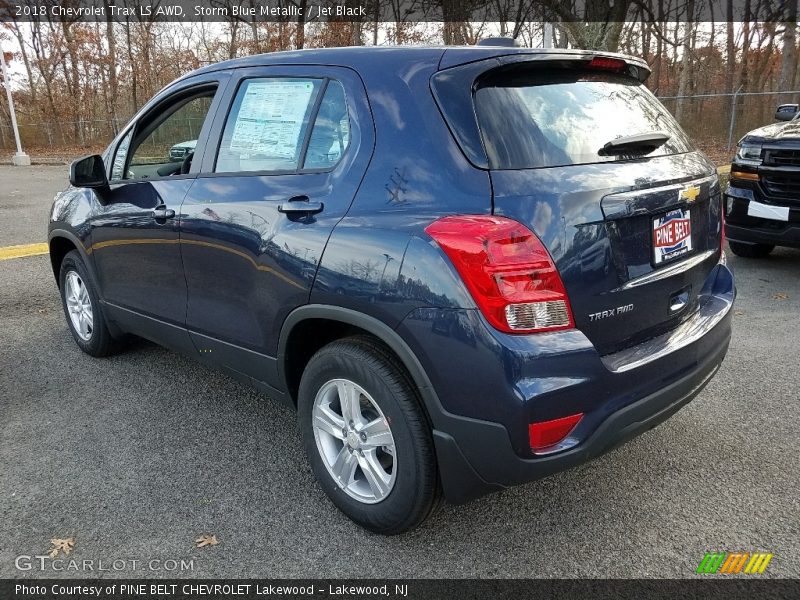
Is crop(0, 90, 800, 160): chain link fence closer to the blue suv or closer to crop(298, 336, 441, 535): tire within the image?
the blue suv

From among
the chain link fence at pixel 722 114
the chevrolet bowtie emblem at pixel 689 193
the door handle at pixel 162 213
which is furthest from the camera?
the chain link fence at pixel 722 114

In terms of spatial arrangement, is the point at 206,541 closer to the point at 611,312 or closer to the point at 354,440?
the point at 354,440

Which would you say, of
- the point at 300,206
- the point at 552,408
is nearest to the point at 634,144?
the point at 552,408

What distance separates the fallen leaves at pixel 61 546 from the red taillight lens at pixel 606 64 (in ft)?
9.46

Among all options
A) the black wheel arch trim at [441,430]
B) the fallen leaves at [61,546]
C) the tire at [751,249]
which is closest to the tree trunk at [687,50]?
the tire at [751,249]

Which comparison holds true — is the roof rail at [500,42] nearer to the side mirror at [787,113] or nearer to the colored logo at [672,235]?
the colored logo at [672,235]

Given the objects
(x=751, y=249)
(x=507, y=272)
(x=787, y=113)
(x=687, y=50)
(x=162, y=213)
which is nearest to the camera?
(x=507, y=272)

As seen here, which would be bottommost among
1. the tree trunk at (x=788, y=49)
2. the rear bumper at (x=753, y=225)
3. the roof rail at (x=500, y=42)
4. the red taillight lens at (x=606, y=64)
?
the rear bumper at (x=753, y=225)

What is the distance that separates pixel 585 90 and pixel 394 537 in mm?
1977

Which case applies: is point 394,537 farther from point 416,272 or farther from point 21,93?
point 21,93

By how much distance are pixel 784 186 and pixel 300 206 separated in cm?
501

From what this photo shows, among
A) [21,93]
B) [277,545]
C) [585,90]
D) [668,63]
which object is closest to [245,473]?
[277,545]

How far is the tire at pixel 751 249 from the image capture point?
265 inches

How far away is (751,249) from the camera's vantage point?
22.1 ft
